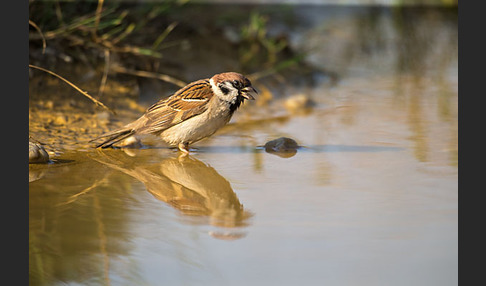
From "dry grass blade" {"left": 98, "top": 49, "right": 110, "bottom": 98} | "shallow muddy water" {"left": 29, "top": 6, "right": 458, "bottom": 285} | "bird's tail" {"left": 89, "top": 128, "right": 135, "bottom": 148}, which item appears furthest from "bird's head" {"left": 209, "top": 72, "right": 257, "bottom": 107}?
"dry grass blade" {"left": 98, "top": 49, "right": 110, "bottom": 98}

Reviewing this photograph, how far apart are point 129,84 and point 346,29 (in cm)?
444

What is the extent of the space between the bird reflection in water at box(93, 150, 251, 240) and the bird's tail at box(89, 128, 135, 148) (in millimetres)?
77

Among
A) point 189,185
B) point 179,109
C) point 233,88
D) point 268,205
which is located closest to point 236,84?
point 233,88

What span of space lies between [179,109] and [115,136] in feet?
1.79

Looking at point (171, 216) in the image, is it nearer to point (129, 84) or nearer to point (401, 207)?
point (401, 207)

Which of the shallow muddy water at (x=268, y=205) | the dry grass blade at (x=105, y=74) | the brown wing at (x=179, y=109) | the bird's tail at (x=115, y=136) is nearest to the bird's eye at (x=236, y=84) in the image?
the brown wing at (x=179, y=109)

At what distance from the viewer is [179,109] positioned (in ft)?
17.0

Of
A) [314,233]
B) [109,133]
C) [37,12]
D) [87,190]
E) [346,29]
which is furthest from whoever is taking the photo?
[346,29]

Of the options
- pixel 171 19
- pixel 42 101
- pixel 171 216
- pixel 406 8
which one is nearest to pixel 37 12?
pixel 42 101

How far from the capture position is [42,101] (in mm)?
5848

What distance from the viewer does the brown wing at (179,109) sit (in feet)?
16.7

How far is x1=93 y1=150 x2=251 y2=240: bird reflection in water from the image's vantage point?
Answer: 3604mm

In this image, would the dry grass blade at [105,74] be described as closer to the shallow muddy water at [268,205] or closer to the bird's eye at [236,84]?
the shallow muddy water at [268,205]

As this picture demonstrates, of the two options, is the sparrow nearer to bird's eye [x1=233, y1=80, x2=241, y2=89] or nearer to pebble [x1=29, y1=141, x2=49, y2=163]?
bird's eye [x1=233, y1=80, x2=241, y2=89]
